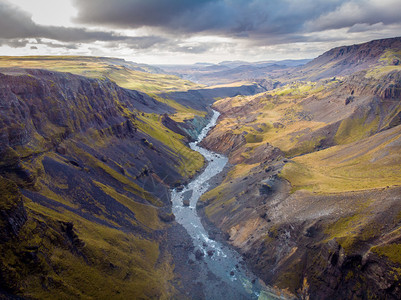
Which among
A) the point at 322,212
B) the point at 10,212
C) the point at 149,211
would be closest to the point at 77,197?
the point at 149,211

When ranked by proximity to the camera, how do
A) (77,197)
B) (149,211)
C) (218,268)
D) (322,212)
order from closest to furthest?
(322,212) → (77,197) → (218,268) → (149,211)

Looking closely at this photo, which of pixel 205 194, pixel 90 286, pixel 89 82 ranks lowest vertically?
pixel 205 194

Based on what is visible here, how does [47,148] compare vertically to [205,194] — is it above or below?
above

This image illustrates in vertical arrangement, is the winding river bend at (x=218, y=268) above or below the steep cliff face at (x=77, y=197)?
below

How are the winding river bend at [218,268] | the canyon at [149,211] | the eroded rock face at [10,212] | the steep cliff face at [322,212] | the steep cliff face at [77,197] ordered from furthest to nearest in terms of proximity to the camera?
the winding river bend at [218,268] → the steep cliff face at [322,212] → the canyon at [149,211] → the steep cliff face at [77,197] → the eroded rock face at [10,212]

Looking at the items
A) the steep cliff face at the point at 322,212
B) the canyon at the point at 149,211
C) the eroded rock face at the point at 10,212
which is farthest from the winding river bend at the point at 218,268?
the eroded rock face at the point at 10,212

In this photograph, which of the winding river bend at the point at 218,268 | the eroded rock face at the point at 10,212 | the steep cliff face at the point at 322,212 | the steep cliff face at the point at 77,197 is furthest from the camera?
the winding river bend at the point at 218,268

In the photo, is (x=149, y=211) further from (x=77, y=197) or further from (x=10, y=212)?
(x=10, y=212)

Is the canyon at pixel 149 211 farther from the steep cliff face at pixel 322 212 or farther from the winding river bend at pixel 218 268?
the winding river bend at pixel 218 268

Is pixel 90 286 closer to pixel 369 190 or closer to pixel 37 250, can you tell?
→ pixel 37 250

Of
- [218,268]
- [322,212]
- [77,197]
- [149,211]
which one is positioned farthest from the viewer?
[149,211]

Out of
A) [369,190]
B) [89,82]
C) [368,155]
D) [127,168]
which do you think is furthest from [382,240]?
[89,82]
